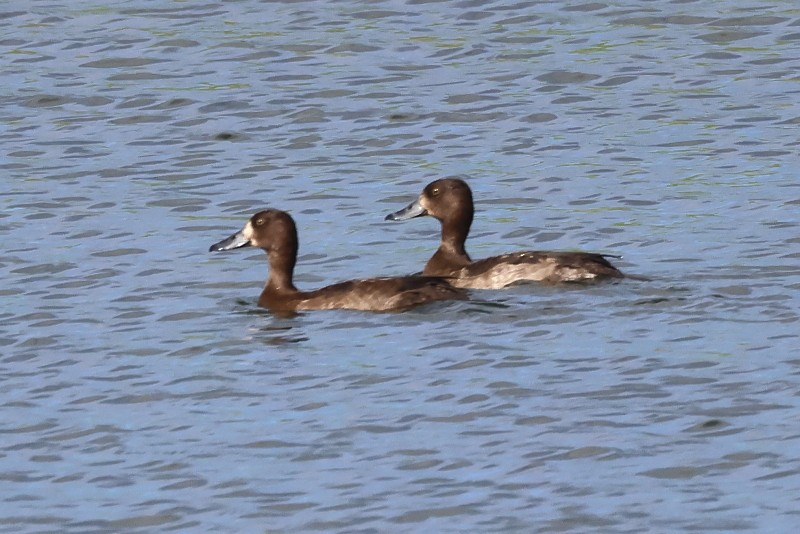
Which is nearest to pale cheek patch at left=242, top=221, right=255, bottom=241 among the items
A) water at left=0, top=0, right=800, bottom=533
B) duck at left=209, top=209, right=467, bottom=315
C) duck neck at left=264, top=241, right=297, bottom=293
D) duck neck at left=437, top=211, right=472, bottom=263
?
duck at left=209, top=209, right=467, bottom=315

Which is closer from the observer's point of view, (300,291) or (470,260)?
(300,291)

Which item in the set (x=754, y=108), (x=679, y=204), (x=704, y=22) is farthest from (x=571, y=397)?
(x=704, y=22)

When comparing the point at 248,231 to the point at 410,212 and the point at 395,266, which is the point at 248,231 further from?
the point at 410,212

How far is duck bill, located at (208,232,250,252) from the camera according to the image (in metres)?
16.1

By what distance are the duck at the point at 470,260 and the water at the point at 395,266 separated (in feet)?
0.67

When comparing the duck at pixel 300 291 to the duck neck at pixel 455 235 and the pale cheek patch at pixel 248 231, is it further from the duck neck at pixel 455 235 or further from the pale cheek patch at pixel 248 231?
the duck neck at pixel 455 235

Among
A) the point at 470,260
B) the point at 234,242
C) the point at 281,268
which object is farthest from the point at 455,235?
the point at 234,242

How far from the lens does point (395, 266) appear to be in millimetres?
16594

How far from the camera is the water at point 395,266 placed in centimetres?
1063

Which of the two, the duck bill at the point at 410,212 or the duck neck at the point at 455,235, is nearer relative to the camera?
the duck neck at the point at 455,235

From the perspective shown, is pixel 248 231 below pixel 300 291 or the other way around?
the other way around

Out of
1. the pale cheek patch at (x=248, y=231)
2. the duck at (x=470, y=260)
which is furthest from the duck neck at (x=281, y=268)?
the duck at (x=470, y=260)

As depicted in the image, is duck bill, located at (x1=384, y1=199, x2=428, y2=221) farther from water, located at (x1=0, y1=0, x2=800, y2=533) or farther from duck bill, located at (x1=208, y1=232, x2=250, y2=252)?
duck bill, located at (x1=208, y1=232, x2=250, y2=252)

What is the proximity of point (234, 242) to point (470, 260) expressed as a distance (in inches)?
77.5
